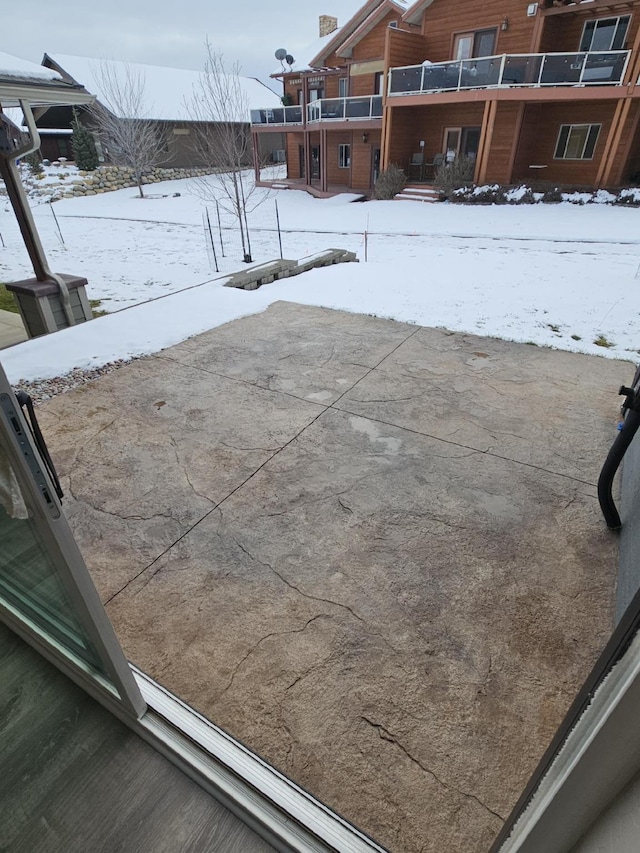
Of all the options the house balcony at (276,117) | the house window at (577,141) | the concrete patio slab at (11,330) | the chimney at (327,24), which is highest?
the chimney at (327,24)

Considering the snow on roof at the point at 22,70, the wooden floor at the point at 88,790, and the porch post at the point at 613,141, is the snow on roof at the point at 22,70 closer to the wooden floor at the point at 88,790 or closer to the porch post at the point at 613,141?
the wooden floor at the point at 88,790

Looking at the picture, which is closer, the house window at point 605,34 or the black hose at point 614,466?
the black hose at point 614,466

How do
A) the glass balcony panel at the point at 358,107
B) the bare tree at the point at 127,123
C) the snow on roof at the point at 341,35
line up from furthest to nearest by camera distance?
the bare tree at the point at 127,123, the glass balcony panel at the point at 358,107, the snow on roof at the point at 341,35

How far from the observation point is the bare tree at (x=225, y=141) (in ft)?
43.1

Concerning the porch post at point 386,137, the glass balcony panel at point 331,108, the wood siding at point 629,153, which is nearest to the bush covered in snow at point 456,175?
the porch post at point 386,137

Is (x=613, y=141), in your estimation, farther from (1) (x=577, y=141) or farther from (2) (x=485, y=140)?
(2) (x=485, y=140)

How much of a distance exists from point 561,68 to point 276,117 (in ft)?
37.7

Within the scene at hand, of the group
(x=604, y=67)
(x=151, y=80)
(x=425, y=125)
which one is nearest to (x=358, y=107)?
(x=425, y=125)

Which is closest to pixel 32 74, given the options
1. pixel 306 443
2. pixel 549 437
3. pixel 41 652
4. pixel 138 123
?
pixel 306 443

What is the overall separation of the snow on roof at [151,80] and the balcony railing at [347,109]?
25.9 ft

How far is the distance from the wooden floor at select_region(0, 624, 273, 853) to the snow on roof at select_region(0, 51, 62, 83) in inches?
223

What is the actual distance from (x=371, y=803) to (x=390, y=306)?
17.5 feet

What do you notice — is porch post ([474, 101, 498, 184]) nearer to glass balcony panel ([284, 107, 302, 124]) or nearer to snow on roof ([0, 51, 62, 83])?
glass balcony panel ([284, 107, 302, 124])

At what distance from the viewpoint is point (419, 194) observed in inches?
611
